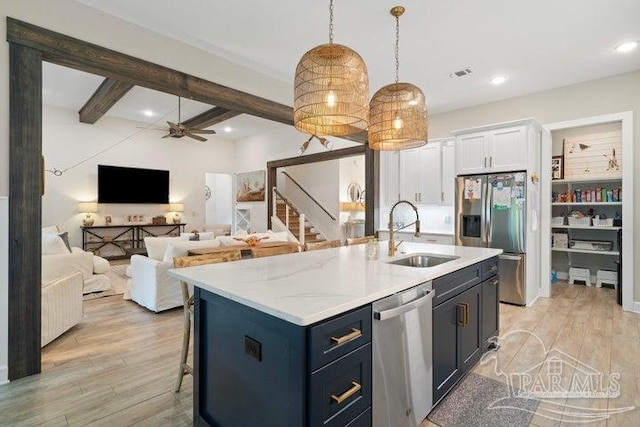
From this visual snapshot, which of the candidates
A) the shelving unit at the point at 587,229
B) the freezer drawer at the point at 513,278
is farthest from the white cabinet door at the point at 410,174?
the shelving unit at the point at 587,229

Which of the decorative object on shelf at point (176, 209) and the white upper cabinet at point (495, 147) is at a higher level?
the white upper cabinet at point (495, 147)

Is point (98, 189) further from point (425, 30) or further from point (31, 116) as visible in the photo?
point (425, 30)

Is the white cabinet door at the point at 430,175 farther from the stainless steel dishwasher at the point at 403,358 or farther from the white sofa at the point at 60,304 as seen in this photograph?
the white sofa at the point at 60,304

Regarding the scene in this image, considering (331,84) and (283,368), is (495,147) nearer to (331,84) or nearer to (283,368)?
(331,84)

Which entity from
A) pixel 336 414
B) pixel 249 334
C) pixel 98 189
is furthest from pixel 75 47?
pixel 98 189

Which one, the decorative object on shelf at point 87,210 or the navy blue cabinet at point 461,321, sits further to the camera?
the decorative object on shelf at point 87,210

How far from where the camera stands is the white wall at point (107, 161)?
6.95 metres

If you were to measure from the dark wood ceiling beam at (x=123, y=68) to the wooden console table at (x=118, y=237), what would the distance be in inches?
198

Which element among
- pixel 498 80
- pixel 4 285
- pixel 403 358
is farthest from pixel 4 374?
pixel 498 80

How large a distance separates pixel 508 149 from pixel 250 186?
692 centimetres

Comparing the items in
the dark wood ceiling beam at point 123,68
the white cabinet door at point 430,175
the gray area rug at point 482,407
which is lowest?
the gray area rug at point 482,407

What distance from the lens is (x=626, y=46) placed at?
3.39m

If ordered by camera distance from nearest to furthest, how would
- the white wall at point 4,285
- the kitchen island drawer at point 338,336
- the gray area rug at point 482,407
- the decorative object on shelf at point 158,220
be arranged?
the kitchen island drawer at point 338,336
the gray area rug at point 482,407
the white wall at point 4,285
the decorative object on shelf at point 158,220

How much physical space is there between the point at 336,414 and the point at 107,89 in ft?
20.1
